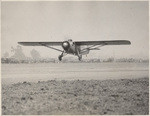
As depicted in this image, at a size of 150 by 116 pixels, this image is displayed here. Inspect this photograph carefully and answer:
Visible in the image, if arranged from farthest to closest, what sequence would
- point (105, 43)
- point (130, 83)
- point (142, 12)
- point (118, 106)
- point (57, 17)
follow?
point (105, 43) < point (57, 17) < point (130, 83) < point (142, 12) < point (118, 106)

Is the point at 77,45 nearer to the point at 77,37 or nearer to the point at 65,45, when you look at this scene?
the point at 65,45

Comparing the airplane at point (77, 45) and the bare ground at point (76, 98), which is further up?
the airplane at point (77, 45)

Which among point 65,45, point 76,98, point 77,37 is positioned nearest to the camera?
point 76,98

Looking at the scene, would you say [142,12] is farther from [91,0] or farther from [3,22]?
[3,22]

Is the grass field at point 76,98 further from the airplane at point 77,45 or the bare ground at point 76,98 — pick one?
the airplane at point 77,45

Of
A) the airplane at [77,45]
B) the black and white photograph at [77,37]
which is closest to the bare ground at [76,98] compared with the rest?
the black and white photograph at [77,37]

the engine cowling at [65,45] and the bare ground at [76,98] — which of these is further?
the engine cowling at [65,45]

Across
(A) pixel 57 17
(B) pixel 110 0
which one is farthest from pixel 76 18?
(B) pixel 110 0

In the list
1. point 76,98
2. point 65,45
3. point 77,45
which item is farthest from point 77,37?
point 76,98
